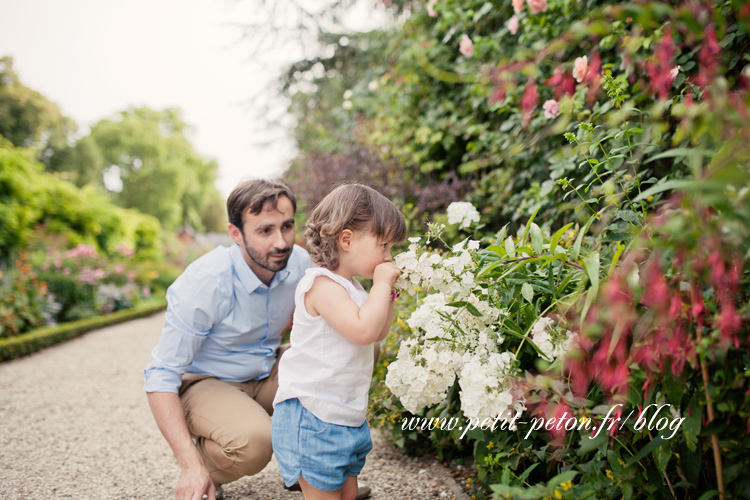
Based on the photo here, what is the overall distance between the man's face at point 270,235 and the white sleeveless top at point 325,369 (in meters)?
0.56

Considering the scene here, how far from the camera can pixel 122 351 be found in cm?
612

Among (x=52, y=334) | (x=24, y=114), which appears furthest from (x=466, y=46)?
(x=24, y=114)

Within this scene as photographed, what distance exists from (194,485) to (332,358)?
29.1 inches

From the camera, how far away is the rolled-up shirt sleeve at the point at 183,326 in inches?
79.5

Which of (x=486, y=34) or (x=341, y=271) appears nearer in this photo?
(x=341, y=271)

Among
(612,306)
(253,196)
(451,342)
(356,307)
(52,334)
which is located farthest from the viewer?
(52,334)

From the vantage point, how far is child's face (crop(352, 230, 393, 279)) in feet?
5.64

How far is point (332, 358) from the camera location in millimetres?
1698

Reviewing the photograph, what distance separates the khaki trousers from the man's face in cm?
65

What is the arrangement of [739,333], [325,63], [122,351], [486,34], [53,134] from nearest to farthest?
[739,333] → [486,34] → [122,351] → [325,63] → [53,134]

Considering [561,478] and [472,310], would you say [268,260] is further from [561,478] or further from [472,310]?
[561,478]

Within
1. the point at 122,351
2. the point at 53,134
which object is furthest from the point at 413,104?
the point at 53,134

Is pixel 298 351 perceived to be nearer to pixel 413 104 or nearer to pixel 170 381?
pixel 170 381

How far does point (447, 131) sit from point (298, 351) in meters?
2.88
